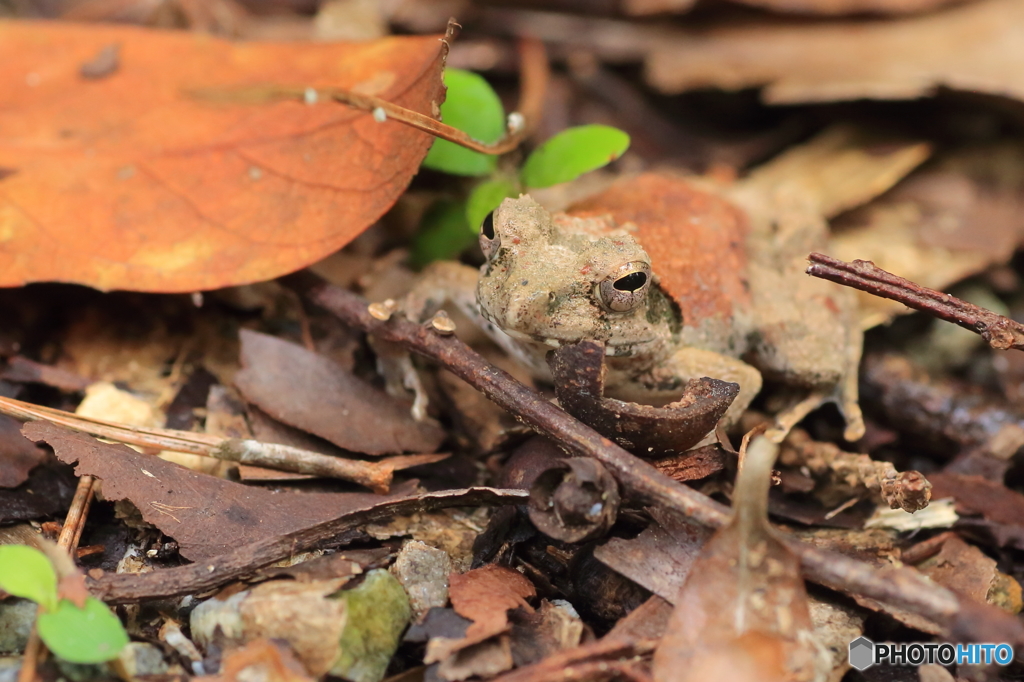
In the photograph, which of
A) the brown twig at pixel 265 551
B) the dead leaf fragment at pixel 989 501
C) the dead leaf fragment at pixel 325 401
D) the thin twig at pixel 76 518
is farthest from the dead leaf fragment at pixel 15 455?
the dead leaf fragment at pixel 989 501

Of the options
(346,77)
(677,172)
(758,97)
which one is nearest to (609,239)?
(346,77)

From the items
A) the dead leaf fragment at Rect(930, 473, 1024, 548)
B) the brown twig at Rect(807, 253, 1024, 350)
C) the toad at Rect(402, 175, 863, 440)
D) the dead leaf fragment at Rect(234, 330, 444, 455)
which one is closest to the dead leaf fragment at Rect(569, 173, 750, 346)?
the toad at Rect(402, 175, 863, 440)

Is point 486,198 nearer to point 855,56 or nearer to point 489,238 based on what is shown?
point 489,238

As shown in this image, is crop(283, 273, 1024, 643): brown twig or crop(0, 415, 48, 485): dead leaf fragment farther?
crop(0, 415, 48, 485): dead leaf fragment

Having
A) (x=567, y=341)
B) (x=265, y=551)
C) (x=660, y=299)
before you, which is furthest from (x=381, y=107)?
(x=265, y=551)

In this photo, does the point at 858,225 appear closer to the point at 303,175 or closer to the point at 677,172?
the point at 677,172

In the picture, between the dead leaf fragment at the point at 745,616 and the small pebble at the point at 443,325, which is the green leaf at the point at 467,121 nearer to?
the small pebble at the point at 443,325

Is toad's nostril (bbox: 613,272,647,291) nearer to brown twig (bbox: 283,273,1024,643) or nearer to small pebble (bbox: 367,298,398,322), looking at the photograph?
brown twig (bbox: 283,273,1024,643)
